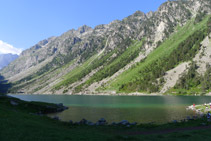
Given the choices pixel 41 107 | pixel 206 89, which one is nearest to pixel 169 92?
pixel 206 89

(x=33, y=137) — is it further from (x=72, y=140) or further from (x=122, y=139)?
(x=122, y=139)

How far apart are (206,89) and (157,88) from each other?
52.4m

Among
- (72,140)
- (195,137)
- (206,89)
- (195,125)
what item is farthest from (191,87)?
(72,140)

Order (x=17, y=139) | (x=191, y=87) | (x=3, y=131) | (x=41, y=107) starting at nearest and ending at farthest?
(x=17, y=139), (x=3, y=131), (x=41, y=107), (x=191, y=87)

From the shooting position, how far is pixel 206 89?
529 feet

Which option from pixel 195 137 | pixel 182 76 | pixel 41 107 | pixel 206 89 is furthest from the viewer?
pixel 182 76

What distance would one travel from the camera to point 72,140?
19016mm

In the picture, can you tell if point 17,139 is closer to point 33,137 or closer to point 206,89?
point 33,137

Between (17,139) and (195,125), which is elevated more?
(17,139)

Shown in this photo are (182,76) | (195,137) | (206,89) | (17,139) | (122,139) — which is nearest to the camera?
(17,139)

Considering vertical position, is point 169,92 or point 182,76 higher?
point 182,76

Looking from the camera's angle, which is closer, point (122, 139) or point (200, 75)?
point (122, 139)

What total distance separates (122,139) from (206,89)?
6791 inches

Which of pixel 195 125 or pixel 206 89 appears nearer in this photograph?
pixel 195 125
